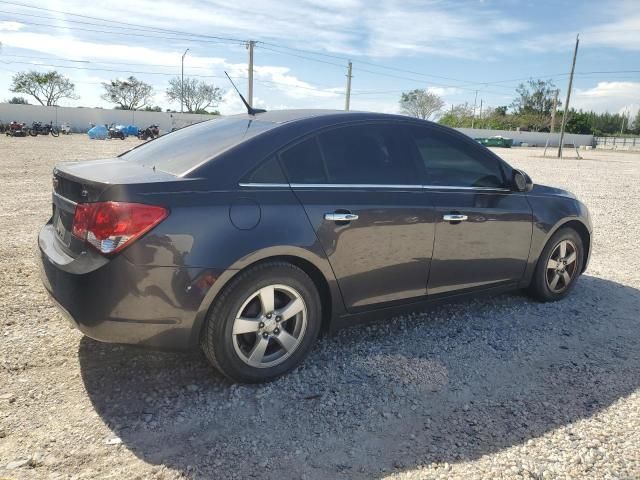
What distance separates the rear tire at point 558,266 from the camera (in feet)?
15.0

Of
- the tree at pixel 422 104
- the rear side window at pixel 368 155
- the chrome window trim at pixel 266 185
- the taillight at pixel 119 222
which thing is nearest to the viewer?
the taillight at pixel 119 222

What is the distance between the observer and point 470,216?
12.7 feet

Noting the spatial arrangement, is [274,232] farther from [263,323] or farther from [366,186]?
[366,186]

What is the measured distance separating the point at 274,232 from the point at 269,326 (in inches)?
22.8

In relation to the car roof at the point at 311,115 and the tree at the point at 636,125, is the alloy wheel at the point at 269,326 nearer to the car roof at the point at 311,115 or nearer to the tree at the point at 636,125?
the car roof at the point at 311,115

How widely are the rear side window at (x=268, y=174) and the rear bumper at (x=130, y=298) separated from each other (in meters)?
0.63

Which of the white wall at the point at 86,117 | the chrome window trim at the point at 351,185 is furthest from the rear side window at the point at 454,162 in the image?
the white wall at the point at 86,117

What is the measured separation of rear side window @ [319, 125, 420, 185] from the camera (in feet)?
11.0

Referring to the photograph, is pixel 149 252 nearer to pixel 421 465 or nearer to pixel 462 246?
pixel 421 465

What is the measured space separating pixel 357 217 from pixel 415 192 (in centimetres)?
58

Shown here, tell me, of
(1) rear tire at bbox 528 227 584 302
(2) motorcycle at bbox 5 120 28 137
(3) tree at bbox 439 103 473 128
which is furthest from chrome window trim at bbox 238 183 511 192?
(3) tree at bbox 439 103 473 128

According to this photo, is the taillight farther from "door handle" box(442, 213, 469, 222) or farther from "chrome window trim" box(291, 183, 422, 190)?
"door handle" box(442, 213, 469, 222)

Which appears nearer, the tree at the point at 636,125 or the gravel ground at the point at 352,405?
the gravel ground at the point at 352,405

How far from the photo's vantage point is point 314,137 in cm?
331
